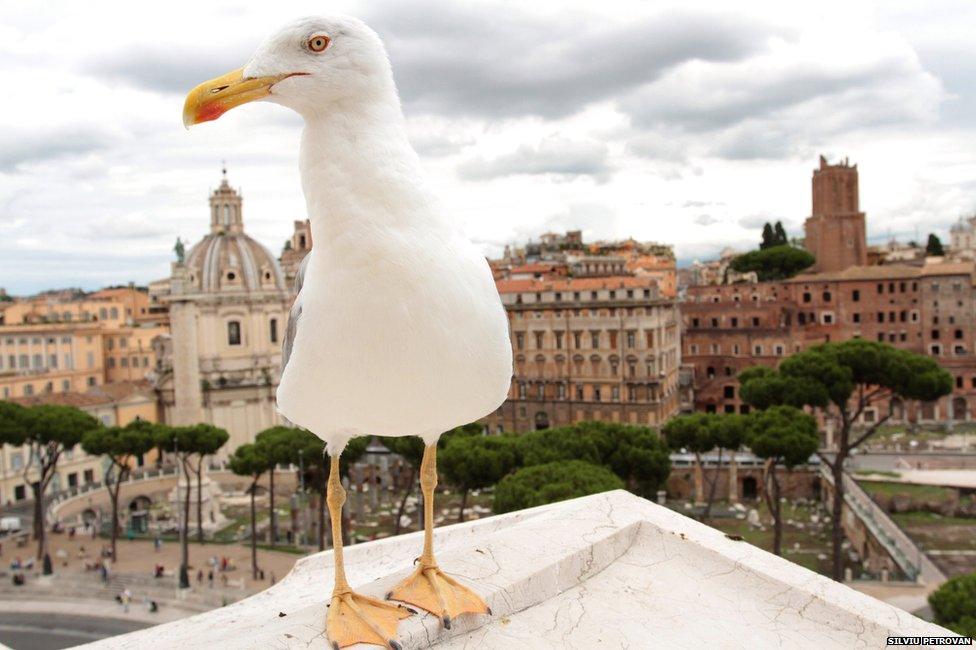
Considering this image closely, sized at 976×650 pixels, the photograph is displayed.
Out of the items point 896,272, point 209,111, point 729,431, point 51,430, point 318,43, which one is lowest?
point 729,431

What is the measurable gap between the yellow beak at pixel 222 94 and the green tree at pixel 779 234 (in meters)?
80.9

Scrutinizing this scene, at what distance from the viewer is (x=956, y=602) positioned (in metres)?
11.9

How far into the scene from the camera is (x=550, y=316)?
144 ft

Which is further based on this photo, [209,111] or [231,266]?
[231,266]

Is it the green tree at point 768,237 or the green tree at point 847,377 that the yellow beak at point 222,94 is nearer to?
the green tree at point 847,377

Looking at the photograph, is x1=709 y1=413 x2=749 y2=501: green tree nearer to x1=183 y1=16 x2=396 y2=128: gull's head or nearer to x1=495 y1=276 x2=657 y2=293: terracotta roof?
x1=495 y1=276 x2=657 y2=293: terracotta roof

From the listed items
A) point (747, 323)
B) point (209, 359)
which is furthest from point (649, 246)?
point (209, 359)

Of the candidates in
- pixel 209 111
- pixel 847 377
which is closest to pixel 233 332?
pixel 847 377

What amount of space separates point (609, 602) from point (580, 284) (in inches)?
1544

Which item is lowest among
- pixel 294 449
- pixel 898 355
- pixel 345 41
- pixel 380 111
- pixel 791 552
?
pixel 791 552

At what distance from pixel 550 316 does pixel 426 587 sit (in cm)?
3971

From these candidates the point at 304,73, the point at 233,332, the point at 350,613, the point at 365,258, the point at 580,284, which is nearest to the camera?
the point at 304,73

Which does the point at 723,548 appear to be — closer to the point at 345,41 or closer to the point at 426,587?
the point at 426,587

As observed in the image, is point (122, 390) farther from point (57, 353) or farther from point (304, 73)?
point (304, 73)
